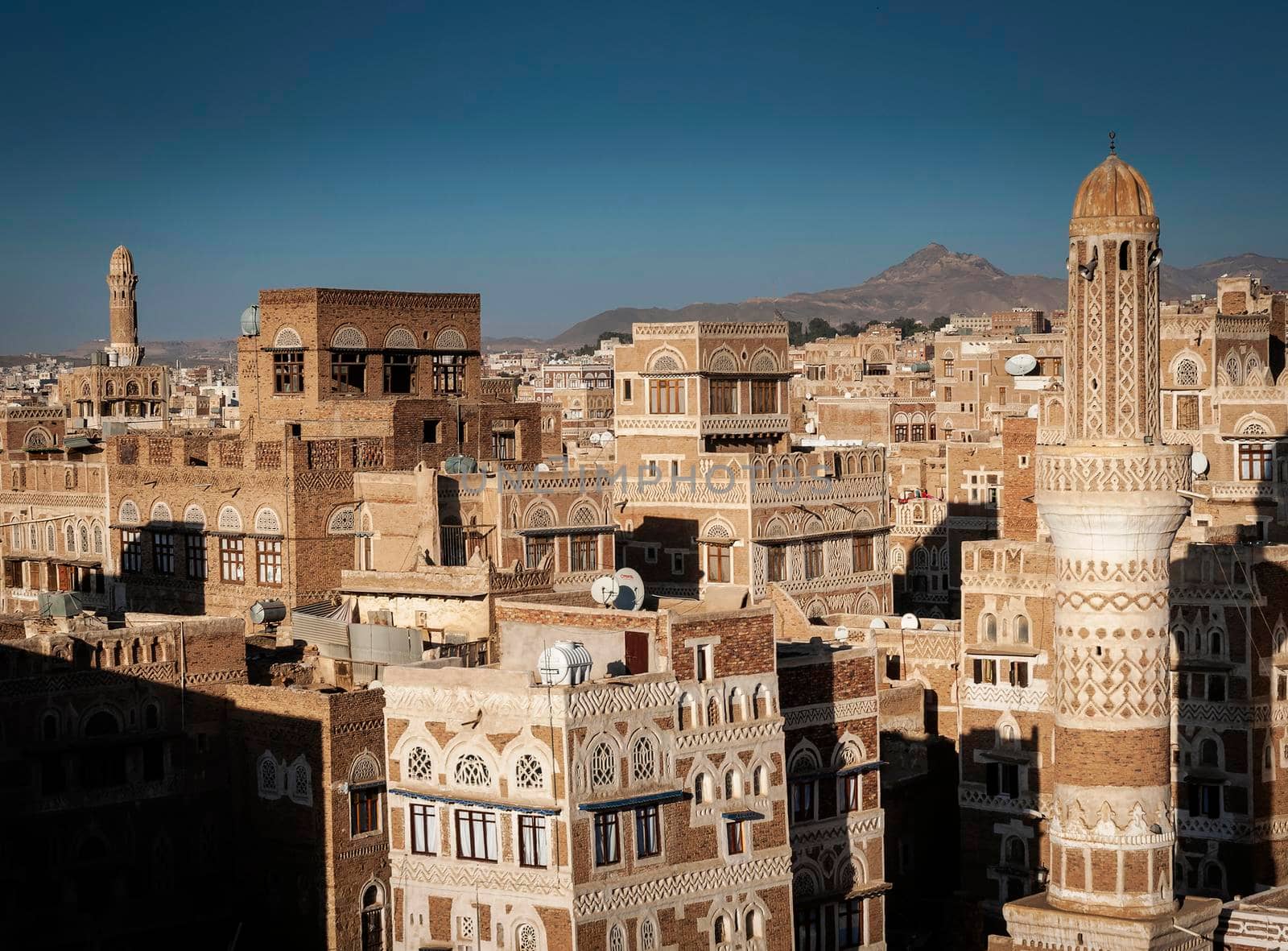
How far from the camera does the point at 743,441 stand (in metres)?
63.2

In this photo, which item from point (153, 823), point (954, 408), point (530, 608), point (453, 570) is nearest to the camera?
point (530, 608)

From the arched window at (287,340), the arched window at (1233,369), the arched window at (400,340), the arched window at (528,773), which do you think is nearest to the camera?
the arched window at (528,773)

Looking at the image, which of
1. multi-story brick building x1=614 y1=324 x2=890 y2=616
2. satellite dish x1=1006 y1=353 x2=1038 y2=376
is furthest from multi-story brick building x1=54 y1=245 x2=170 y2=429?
satellite dish x1=1006 y1=353 x2=1038 y2=376

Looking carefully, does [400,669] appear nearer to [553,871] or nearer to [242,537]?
[553,871]

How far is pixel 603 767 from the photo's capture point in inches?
1389

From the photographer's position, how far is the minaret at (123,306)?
10062cm

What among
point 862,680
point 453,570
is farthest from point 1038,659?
point 453,570

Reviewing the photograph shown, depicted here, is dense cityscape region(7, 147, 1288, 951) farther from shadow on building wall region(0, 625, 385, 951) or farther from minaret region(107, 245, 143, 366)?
minaret region(107, 245, 143, 366)

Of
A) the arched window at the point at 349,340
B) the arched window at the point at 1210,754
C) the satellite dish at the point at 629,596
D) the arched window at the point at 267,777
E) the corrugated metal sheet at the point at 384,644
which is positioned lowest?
the arched window at the point at 1210,754

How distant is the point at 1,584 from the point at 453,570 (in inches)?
900

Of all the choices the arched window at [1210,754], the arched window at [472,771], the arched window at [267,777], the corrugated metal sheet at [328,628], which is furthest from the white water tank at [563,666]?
the arched window at [1210,754]

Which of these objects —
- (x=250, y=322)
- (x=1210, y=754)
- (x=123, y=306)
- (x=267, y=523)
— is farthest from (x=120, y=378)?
(x=1210, y=754)

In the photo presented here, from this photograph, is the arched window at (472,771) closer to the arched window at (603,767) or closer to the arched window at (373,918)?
the arched window at (603,767)

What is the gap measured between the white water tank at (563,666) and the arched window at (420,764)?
2412 millimetres
